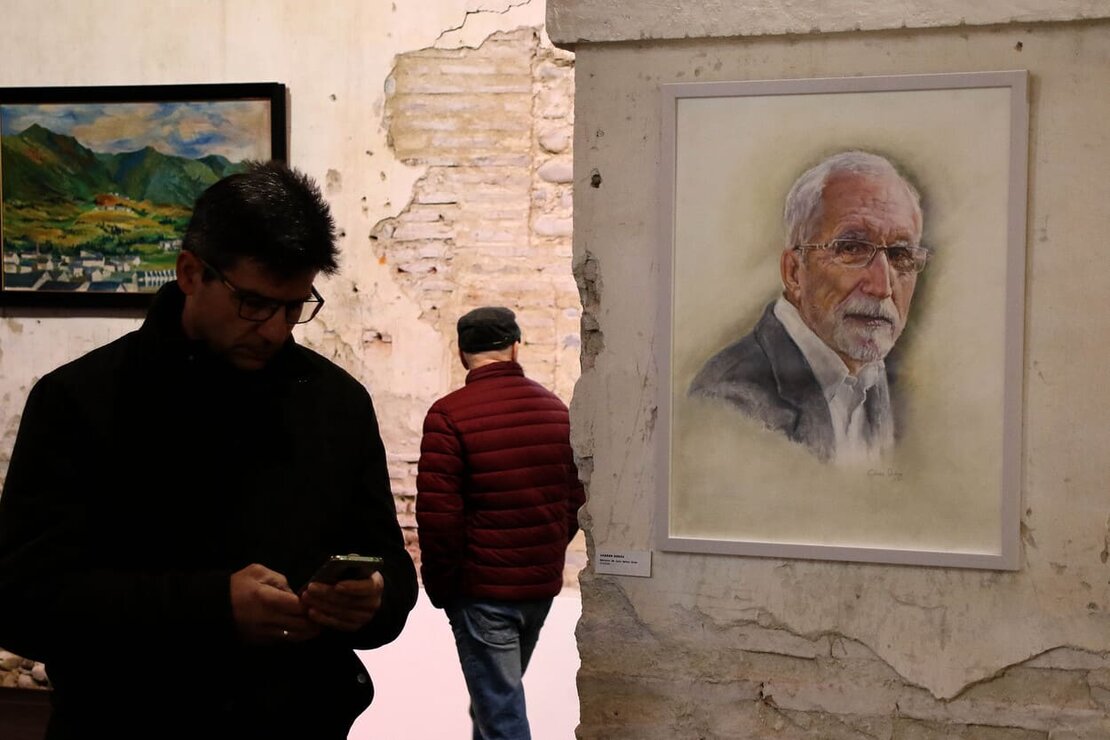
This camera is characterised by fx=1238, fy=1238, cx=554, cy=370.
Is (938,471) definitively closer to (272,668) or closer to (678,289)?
(678,289)

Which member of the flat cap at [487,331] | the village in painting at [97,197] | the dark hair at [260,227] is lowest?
the flat cap at [487,331]

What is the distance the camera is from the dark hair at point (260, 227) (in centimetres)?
205

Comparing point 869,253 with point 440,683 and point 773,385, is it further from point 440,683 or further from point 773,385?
point 440,683

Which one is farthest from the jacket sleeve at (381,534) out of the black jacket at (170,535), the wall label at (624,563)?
the wall label at (624,563)

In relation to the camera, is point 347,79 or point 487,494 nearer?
point 487,494

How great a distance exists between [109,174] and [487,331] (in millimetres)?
2172

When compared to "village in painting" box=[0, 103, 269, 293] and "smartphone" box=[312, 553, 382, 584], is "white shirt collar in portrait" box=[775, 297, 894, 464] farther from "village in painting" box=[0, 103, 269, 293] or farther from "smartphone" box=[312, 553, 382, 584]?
"village in painting" box=[0, 103, 269, 293]

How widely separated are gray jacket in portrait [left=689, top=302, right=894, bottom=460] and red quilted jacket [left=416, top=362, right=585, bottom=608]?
158cm

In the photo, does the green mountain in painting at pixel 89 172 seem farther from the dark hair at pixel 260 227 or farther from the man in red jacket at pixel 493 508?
the dark hair at pixel 260 227

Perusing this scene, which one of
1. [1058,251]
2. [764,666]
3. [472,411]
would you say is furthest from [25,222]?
[1058,251]

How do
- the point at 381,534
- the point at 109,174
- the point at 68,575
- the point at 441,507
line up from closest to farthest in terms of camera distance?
the point at 68,575 < the point at 381,534 < the point at 441,507 < the point at 109,174

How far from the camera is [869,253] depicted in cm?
248

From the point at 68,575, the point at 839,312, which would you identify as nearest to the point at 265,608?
the point at 68,575

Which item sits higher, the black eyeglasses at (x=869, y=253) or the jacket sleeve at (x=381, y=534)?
the black eyeglasses at (x=869, y=253)
